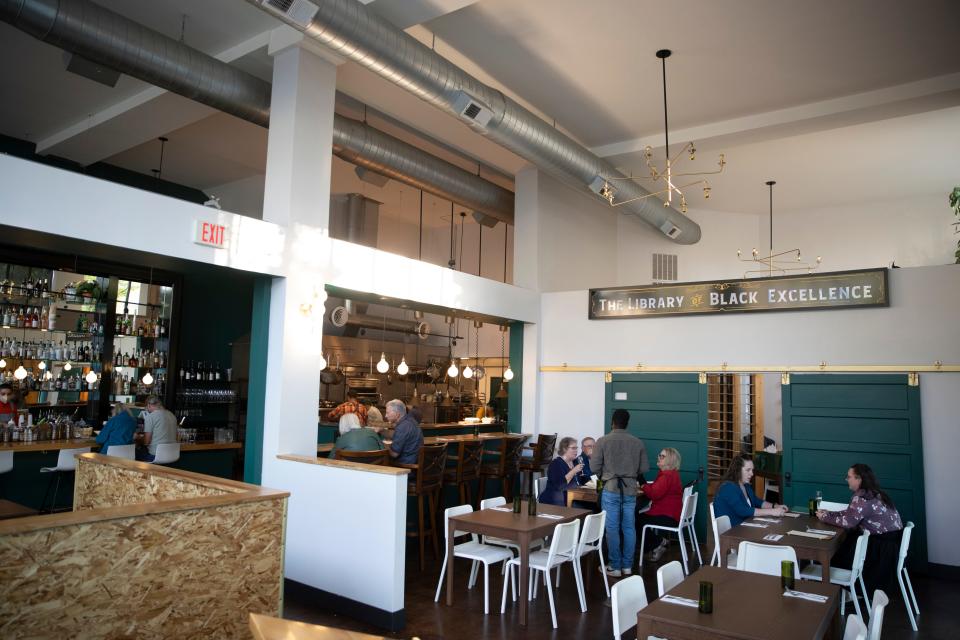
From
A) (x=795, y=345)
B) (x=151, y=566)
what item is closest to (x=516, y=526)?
(x=151, y=566)

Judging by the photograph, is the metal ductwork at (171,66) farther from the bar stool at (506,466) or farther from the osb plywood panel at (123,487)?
the bar stool at (506,466)

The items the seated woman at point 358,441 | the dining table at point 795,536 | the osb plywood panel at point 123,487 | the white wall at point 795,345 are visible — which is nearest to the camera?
the osb plywood panel at point 123,487

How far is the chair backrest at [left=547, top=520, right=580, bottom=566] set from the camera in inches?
181

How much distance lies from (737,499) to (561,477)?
1755 mm

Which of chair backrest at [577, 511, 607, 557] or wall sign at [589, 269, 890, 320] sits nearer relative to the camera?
chair backrest at [577, 511, 607, 557]

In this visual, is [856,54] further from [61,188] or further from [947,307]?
[61,188]

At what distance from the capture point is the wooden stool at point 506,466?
7.82m

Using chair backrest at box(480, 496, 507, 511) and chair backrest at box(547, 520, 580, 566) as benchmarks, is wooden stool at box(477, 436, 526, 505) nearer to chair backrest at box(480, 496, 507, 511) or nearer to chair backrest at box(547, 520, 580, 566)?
chair backrest at box(480, 496, 507, 511)

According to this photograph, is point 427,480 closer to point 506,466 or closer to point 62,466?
point 506,466

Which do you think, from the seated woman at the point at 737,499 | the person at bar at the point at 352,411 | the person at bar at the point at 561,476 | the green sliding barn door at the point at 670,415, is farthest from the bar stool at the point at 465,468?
the seated woman at the point at 737,499

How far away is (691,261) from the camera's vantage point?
1159cm

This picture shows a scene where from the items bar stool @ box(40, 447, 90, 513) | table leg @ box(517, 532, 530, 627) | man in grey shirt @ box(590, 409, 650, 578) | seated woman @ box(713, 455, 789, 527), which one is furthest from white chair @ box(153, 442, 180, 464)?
seated woman @ box(713, 455, 789, 527)

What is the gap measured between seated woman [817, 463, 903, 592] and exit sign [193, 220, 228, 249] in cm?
521

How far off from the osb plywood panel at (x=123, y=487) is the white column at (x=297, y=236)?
124cm
